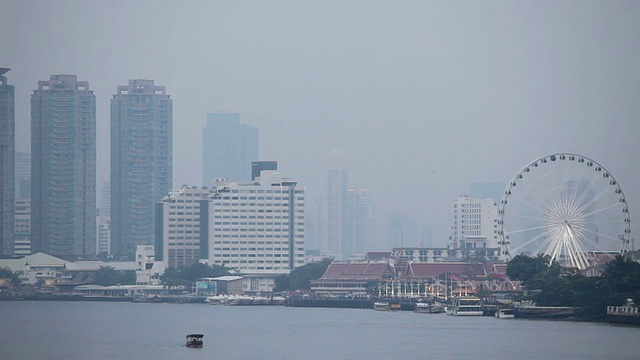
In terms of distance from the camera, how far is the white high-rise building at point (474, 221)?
171m

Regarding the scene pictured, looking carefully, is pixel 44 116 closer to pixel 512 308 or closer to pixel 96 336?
pixel 512 308

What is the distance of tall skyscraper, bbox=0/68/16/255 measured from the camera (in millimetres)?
178625

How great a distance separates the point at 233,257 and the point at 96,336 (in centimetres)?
7504

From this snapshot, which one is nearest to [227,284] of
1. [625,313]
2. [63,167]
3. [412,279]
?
[412,279]

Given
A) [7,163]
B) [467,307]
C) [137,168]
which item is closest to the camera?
[467,307]

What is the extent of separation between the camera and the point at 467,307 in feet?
333

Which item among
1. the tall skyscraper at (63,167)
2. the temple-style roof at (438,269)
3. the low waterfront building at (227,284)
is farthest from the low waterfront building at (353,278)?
the tall skyscraper at (63,167)

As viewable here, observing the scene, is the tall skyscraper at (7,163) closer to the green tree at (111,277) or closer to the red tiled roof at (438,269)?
the green tree at (111,277)

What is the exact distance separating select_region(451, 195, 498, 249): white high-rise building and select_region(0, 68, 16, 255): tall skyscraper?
50548mm

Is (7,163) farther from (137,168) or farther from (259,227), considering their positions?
(259,227)

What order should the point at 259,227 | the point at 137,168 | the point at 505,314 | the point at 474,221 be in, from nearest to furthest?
the point at 505,314 < the point at 259,227 < the point at 474,221 < the point at 137,168

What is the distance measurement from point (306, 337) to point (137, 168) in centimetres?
11932

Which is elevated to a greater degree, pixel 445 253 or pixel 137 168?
pixel 137 168

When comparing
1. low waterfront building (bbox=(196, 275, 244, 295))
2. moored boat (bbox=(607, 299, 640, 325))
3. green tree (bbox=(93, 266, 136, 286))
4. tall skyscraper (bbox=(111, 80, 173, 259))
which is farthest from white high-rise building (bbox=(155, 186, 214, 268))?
moored boat (bbox=(607, 299, 640, 325))
